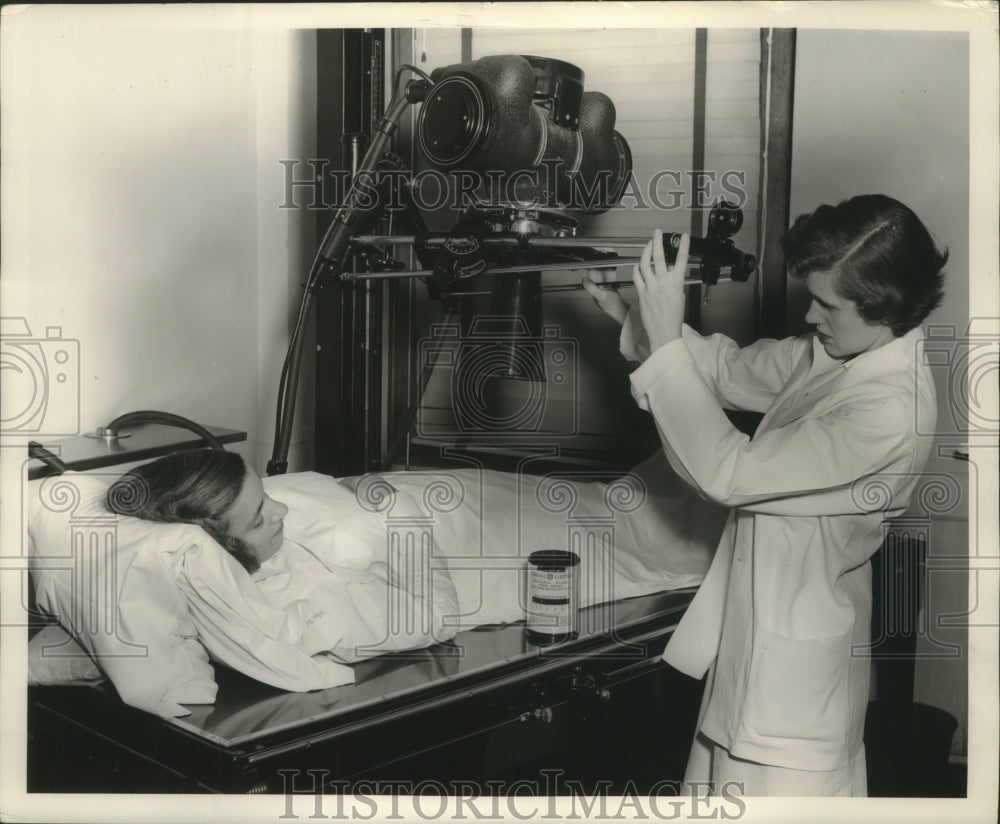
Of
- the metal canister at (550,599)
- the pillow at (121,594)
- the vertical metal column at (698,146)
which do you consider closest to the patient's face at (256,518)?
the pillow at (121,594)

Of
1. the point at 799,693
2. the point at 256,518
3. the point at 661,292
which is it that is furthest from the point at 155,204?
the point at 799,693

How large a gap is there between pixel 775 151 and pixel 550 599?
137 cm

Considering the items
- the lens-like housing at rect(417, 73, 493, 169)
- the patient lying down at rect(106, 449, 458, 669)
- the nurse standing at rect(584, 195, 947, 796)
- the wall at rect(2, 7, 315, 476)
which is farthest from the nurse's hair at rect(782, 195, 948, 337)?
the wall at rect(2, 7, 315, 476)

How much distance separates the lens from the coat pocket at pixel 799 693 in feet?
4.74

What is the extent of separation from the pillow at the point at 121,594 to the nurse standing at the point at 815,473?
0.76m

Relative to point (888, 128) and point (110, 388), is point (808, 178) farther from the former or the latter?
point (110, 388)

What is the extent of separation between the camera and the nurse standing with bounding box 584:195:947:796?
55.4 inches

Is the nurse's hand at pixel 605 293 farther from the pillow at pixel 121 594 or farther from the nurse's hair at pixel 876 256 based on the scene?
the pillow at pixel 121 594

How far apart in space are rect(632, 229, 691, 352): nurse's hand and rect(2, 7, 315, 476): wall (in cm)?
93

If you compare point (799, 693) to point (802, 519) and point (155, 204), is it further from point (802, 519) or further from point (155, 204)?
point (155, 204)

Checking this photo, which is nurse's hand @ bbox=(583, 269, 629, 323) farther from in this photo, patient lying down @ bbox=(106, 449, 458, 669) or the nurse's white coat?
patient lying down @ bbox=(106, 449, 458, 669)

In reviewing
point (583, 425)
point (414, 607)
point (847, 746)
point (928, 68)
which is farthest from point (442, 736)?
point (928, 68)

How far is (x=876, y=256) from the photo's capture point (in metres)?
1.40

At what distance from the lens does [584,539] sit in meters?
2.00
